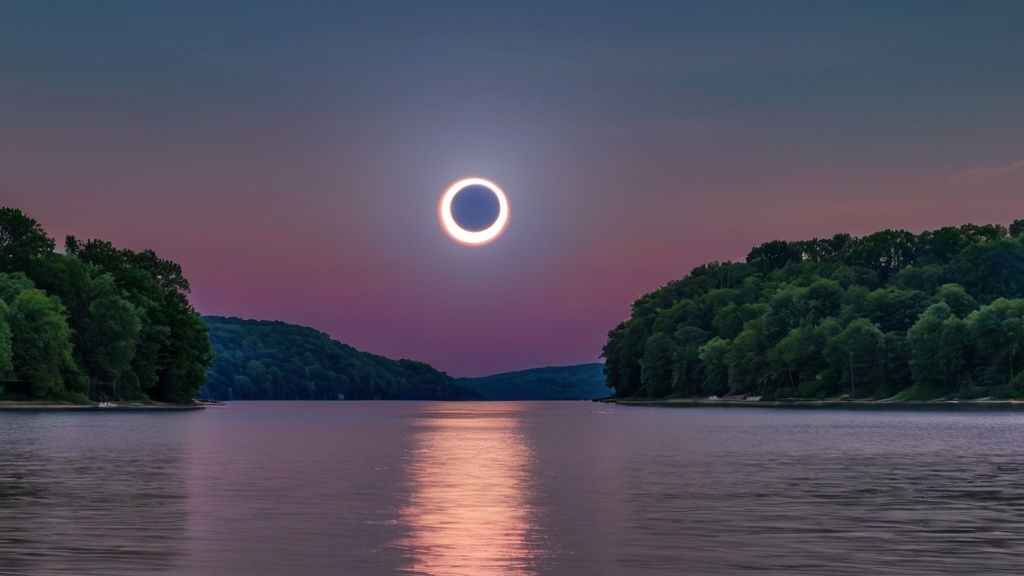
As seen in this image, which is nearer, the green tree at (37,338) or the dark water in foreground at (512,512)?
the dark water in foreground at (512,512)

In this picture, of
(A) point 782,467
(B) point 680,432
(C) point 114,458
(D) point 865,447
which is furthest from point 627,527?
(B) point 680,432

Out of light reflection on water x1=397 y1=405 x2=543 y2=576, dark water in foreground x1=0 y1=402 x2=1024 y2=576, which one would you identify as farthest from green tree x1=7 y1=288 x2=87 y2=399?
light reflection on water x1=397 y1=405 x2=543 y2=576

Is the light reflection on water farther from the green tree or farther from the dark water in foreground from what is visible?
the green tree

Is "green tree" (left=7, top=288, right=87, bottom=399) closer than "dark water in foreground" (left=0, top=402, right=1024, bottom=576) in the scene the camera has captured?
No

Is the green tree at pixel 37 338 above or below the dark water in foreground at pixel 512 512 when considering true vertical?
above

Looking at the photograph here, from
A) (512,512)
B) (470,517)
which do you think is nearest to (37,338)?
(512,512)

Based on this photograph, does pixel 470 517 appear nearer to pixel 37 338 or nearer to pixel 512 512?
pixel 512 512

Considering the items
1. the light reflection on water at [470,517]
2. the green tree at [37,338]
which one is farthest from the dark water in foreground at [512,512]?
the green tree at [37,338]

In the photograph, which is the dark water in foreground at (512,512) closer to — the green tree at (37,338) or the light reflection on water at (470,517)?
the light reflection on water at (470,517)
